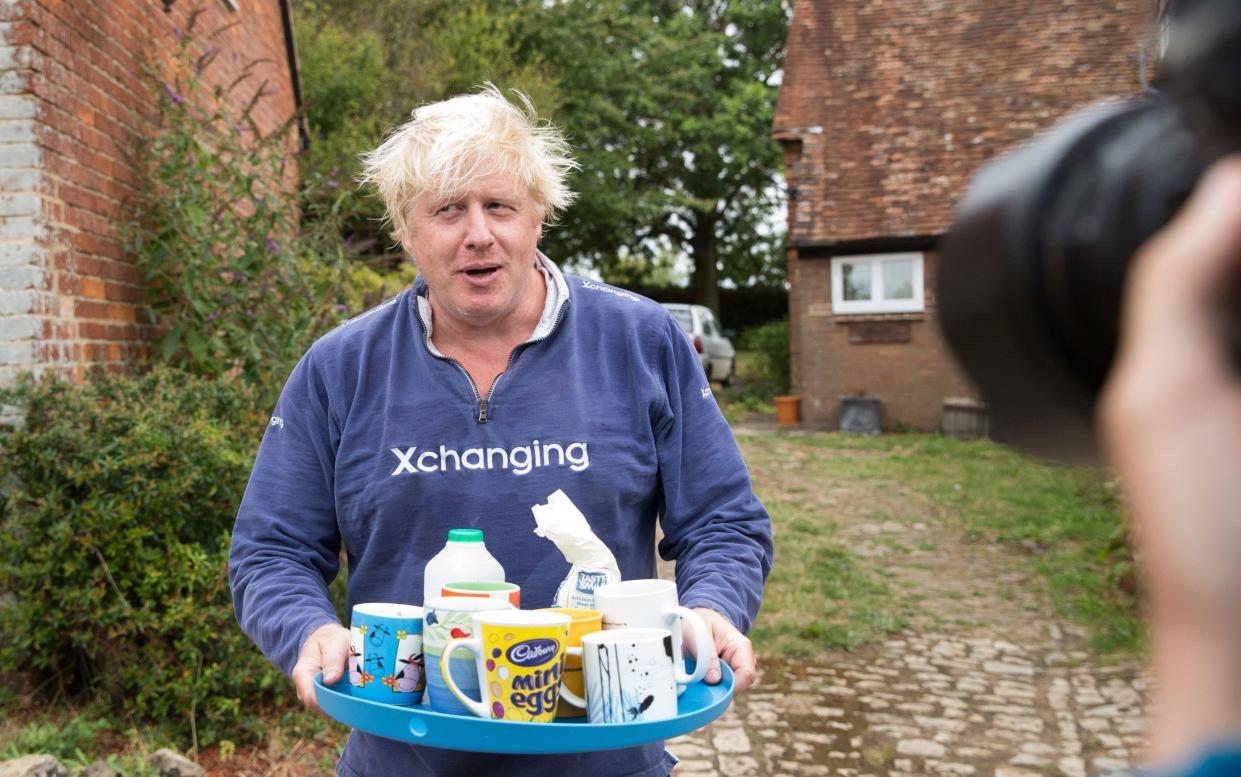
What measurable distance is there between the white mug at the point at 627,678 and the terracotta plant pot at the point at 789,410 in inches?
624

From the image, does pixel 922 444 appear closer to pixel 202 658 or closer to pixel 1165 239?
pixel 202 658

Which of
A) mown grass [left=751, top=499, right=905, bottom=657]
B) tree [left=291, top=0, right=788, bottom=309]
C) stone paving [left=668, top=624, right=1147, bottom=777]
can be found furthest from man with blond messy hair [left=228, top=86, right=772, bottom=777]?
tree [left=291, top=0, right=788, bottom=309]

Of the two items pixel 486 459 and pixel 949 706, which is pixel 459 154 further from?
pixel 949 706

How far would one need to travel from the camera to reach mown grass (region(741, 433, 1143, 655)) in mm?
6414

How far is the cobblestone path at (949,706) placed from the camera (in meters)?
4.59

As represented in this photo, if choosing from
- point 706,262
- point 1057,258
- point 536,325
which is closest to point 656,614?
point 536,325

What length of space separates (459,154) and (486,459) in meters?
0.61

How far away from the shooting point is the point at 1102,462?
2.31ft

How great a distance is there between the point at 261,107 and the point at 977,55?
1258 centimetres

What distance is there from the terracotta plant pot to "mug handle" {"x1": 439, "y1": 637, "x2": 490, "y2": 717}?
15.9 m

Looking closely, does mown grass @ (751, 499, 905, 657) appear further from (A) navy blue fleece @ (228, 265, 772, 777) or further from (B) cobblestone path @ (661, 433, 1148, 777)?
(A) navy blue fleece @ (228, 265, 772, 777)

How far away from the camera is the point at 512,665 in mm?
1836

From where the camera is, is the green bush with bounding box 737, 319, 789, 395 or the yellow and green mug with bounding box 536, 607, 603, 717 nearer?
the yellow and green mug with bounding box 536, 607, 603, 717

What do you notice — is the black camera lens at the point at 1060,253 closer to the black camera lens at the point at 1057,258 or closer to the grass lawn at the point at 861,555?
the black camera lens at the point at 1057,258
